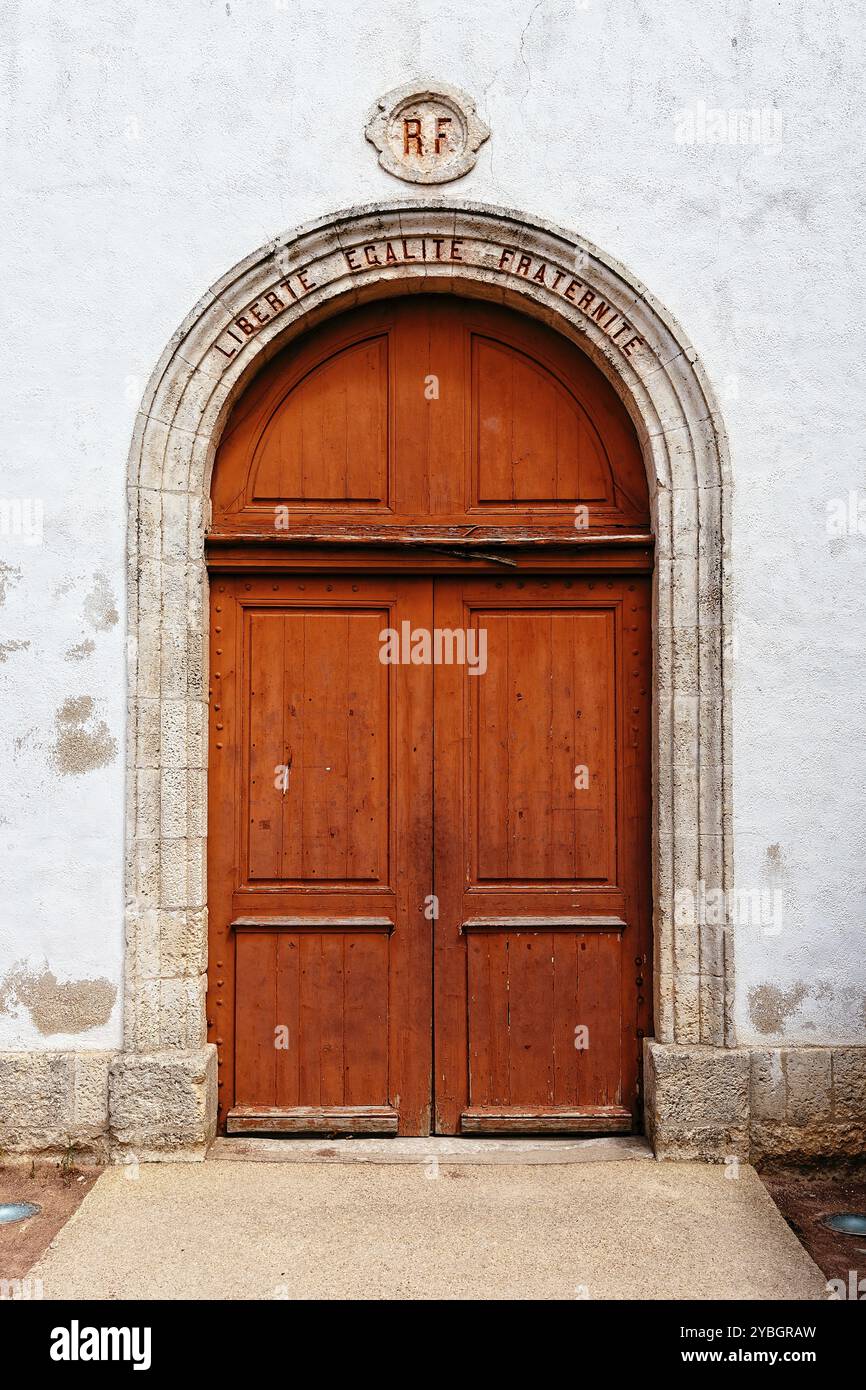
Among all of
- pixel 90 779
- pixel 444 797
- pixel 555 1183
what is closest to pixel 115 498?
pixel 90 779

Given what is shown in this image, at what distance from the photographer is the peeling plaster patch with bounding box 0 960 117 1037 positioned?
4.30 meters

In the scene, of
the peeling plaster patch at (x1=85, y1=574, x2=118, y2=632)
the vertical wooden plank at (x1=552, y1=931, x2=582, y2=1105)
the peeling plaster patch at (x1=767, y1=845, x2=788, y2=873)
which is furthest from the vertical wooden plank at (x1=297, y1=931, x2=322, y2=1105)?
the peeling plaster patch at (x1=767, y1=845, x2=788, y2=873)

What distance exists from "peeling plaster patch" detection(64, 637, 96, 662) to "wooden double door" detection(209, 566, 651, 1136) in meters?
0.49

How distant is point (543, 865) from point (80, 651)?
2.05 metres

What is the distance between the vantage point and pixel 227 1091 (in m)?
4.51

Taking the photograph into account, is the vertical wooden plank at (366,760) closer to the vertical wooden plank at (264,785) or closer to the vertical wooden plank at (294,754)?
the vertical wooden plank at (294,754)

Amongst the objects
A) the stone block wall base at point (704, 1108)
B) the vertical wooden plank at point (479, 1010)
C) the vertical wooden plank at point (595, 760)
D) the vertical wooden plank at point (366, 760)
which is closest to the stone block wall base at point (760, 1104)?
the stone block wall base at point (704, 1108)

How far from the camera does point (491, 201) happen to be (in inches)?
174

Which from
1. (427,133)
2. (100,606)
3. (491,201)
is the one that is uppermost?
(427,133)

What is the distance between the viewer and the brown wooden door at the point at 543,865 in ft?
14.9

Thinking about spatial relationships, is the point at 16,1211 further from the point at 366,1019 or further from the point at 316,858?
the point at 316,858

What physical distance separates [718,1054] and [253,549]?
8.91ft

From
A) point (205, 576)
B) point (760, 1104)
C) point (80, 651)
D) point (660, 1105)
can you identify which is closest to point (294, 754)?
point (205, 576)

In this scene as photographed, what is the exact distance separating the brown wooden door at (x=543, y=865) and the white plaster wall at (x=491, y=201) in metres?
0.48
